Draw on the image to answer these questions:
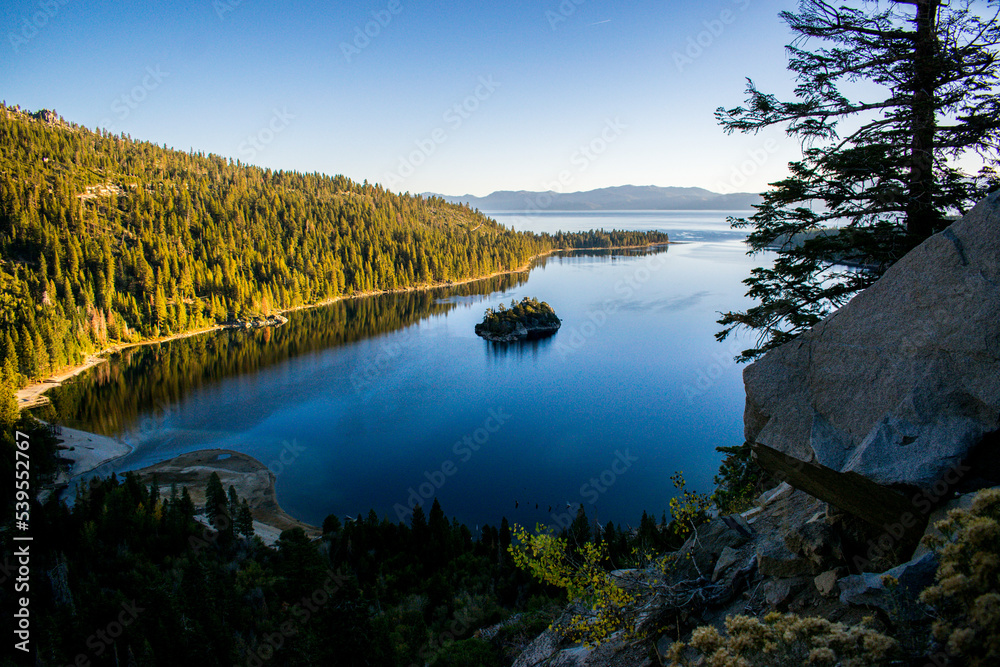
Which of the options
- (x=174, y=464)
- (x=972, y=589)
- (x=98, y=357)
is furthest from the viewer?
(x=98, y=357)

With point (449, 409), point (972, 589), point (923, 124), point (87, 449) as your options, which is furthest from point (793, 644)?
point (87, 449)

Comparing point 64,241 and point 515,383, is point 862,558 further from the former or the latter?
point 64,241

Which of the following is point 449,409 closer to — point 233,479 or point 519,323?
point 233,479

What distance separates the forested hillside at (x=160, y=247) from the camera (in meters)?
77.0

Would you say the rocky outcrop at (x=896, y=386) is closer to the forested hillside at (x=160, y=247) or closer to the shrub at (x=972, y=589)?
the shrub at (x=972, y=589)

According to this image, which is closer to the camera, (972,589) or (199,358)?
(972,589)

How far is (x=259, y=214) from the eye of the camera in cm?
14475

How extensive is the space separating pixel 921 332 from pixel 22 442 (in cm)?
4357

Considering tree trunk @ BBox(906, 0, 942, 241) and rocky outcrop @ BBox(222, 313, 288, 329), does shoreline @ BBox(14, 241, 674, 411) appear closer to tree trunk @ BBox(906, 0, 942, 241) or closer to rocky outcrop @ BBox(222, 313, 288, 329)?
rocky outcrop @ BBox(222, 313, 288, 329)

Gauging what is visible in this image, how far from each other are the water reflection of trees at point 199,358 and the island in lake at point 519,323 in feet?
61.1

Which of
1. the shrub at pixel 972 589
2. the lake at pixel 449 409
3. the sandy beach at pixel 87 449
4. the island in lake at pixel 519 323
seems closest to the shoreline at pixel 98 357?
the lake at pixel 449 409

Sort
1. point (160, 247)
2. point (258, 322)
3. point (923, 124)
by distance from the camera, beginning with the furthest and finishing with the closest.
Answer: point (160, 247) < point (258, 322) < point (923, 124)

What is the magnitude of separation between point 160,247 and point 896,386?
4873 inches

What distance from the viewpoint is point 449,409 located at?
1962 inches
